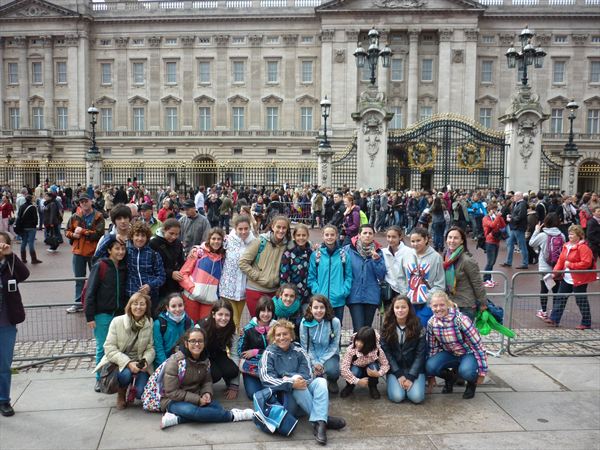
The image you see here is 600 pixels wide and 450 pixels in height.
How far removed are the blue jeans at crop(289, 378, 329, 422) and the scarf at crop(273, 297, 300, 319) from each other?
3.57ft

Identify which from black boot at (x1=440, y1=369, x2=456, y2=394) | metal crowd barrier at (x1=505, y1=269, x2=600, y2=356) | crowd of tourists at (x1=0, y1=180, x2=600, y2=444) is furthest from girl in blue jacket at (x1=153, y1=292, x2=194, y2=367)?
metal crowd barrier at (x1=505, y1=269, x2=600, y2=356)

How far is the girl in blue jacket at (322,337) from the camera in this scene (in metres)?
6.23

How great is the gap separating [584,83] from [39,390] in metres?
53.7

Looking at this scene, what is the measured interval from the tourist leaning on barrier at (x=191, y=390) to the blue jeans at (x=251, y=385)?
1.23 ft

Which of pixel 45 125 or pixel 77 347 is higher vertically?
pixel 45 125

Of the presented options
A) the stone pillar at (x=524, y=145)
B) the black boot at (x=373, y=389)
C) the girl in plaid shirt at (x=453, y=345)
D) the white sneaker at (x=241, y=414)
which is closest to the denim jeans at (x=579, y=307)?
the girl in plaid shirt at (x=453, y=345)

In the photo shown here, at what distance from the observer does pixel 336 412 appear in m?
5.90

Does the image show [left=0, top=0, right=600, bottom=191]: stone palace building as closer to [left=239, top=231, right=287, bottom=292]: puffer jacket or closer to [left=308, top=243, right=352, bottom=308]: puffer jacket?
[left=239, top=231, right=287, bottom=292]: puffer jacket

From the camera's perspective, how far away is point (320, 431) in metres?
5.23

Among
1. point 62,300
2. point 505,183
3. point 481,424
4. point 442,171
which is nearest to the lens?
point 481,424

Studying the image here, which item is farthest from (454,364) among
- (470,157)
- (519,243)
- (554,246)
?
(470,157)

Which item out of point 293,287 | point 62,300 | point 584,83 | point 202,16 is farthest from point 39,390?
point 584,83

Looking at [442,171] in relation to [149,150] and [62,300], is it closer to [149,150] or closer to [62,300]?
[62,300]

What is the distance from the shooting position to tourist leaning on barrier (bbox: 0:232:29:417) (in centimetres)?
567
